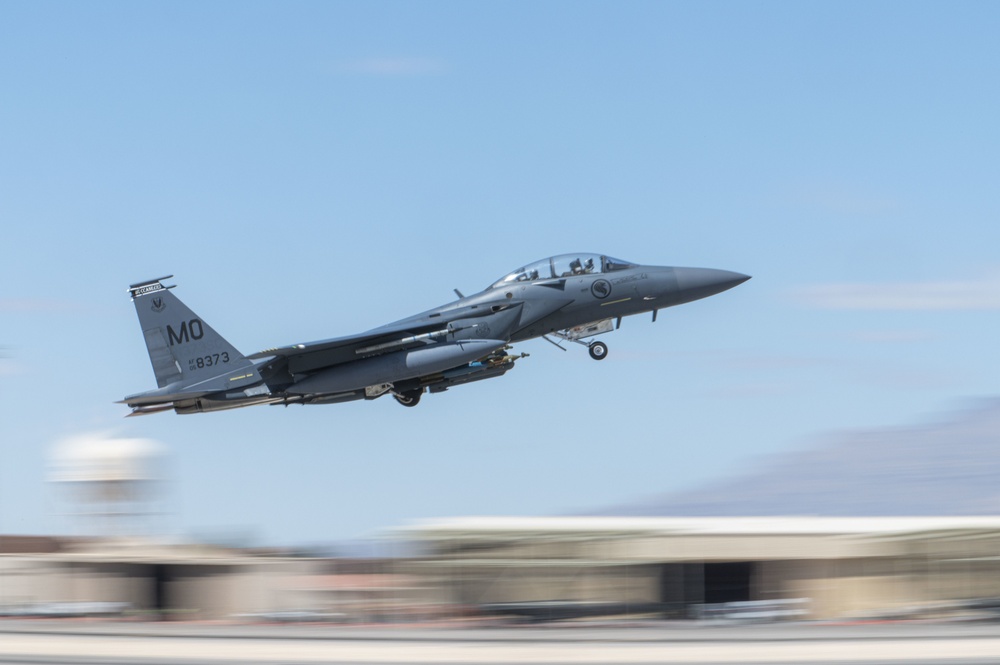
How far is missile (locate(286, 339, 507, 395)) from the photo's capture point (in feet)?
118

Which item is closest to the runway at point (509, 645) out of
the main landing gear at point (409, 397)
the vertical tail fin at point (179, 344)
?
the main landing gear at point (409, 397)

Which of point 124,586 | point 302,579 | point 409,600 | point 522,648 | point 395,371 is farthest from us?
point 124,586

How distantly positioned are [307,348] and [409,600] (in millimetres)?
8249

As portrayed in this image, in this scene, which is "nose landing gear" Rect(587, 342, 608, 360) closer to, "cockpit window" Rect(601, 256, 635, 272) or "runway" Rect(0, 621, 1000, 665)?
"cockpit window" Rect(601, 256, 635, 272)

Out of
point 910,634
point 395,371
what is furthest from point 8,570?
point 910,634

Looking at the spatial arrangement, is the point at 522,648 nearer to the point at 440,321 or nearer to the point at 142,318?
the point at 440,321

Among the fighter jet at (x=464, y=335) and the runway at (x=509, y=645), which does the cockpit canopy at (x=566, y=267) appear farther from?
the runway at (x=509, y=645)

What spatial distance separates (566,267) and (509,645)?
10.5 m

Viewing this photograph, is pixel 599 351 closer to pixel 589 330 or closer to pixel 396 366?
pixel 589 330

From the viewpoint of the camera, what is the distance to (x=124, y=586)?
46688mm

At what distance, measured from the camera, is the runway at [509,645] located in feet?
99.2

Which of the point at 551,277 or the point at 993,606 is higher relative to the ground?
the point at 551,277

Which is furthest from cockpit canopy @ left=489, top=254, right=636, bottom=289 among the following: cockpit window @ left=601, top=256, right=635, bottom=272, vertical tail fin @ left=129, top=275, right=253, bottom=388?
vertical tail fin @ left=129, top=275, right=253, bottom=388

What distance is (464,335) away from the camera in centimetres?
3734
